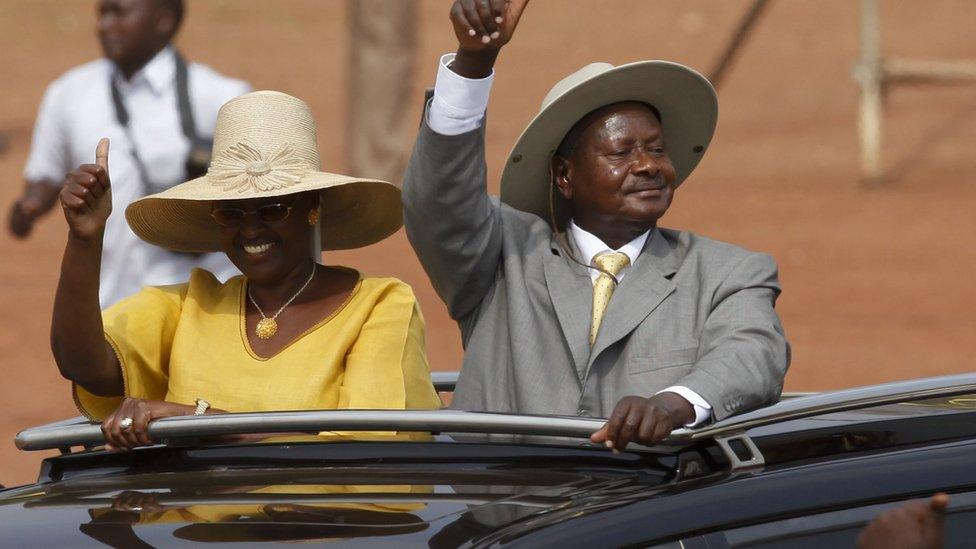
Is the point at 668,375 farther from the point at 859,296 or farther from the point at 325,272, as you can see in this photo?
the point at 859,296

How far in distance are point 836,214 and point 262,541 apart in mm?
17753

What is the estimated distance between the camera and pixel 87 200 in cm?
369

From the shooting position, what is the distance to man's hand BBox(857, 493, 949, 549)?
2553 millimetres

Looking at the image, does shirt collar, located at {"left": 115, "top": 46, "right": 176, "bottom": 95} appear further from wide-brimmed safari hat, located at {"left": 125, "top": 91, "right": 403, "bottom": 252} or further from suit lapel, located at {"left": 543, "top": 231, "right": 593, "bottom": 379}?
suit lapel, located at {"left": 543, "top": 231, "right": 593, "bottom": 379}

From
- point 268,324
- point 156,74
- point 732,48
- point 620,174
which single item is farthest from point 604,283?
point 732,48

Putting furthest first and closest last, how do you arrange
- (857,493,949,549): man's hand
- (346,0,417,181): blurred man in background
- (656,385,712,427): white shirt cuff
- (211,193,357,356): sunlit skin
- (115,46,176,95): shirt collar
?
(346,0,417,181): blurred man in background, (115,46,176,95): shirt collar, (211,193,357,356): sunlit skin, (656,385,712,427): white shirt cuff, (857,493,949,549): man's hand

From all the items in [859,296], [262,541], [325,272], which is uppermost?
[859,296]

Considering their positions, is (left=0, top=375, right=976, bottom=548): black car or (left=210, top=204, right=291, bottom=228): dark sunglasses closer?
(left=0, top=375, right=976, bottom=548): black car

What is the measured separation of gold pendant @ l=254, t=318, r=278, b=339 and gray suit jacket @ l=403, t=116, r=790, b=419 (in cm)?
38

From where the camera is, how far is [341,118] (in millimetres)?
27625

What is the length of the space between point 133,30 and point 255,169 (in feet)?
10.2

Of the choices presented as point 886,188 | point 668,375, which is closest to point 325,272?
point 668,375

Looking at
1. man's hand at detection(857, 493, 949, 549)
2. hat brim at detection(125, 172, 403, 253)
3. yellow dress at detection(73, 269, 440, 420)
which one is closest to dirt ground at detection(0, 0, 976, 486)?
hat brim at detection(125, 172, 403, 253)

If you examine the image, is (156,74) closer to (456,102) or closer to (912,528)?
(456,102)
